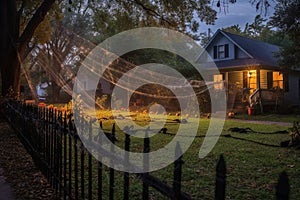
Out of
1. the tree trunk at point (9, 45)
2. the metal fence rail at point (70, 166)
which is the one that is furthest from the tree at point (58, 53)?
the metal fence rail at point (70, 166)

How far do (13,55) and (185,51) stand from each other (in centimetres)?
2329

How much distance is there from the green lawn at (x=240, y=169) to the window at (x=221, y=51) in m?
15.0

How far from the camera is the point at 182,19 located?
40.0 ft

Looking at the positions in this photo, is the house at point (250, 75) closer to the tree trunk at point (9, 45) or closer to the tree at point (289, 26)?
the tree at point (289, 26)

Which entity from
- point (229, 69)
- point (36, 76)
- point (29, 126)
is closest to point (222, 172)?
point (29, 126)

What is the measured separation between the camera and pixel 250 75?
19.8 m

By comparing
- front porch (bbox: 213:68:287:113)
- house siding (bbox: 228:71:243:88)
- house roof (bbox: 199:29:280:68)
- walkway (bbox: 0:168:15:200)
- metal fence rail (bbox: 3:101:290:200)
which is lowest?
walkway (bbox: 0:168:15:200)

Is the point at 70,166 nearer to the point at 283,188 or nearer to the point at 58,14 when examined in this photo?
the point at 283,188

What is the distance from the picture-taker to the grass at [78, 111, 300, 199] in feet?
11.5

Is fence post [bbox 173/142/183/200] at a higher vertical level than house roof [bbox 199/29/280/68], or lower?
lower

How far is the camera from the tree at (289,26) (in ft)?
40.9

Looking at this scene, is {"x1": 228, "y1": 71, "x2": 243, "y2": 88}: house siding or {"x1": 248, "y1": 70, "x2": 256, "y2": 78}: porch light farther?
{"x1": 228, "y1": 71, "x2": 243, "y2": 88}: house siding

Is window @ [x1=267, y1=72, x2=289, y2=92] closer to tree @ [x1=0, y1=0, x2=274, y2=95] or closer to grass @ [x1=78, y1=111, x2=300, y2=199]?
tree @ [x1=0, y1=0, x2=274, y2=95]

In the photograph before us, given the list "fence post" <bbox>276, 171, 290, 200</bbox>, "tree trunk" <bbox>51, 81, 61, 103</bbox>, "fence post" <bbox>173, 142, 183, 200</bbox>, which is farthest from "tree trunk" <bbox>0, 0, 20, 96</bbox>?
"tree trunk" <bbox>51, 81, 61, 103</bbox>
